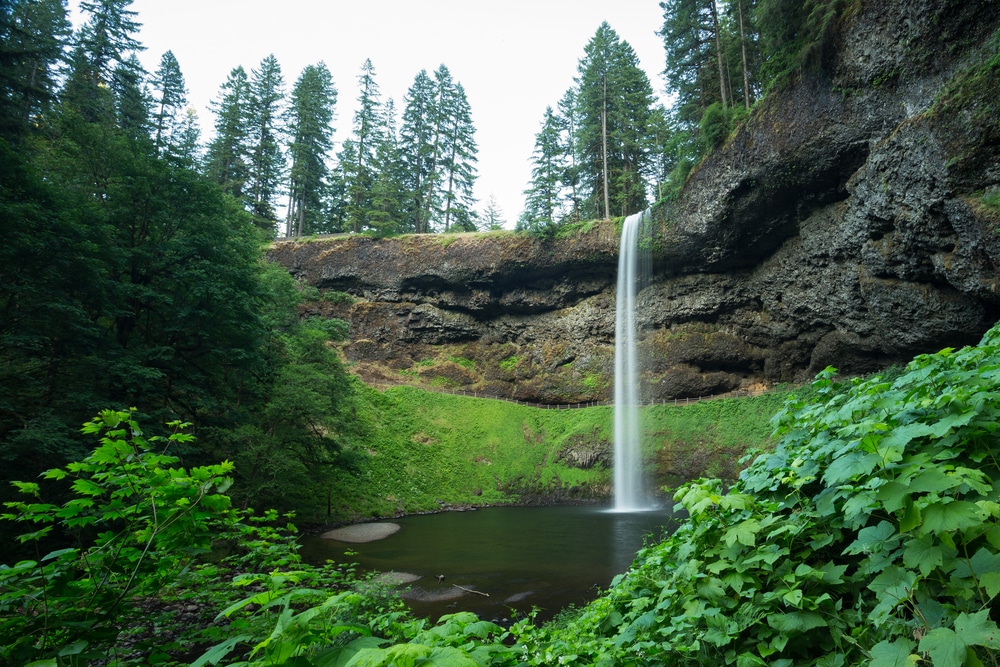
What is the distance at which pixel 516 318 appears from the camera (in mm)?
31219

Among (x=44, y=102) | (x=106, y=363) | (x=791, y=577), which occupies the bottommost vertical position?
(x=791, y=577)

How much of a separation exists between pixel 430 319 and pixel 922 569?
30.6 metres

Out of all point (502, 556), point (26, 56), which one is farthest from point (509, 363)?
point (26, 56)

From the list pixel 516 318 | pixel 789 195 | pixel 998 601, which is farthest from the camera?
pixel 516 318

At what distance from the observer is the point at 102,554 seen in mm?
2465

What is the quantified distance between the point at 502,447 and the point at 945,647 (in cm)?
2404

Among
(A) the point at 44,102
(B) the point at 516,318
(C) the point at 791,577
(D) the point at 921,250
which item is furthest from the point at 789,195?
(A) the point at 44,102

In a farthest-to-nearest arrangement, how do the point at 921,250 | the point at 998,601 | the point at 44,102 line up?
1. the point at 44,102
2. the point at 921,250
3. the point at 998,601

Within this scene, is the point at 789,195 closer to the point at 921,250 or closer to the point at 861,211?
the point at 861,211

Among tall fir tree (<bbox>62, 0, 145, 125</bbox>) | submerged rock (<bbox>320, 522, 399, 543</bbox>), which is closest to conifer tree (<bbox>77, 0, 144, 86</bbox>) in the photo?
tall fir tree (<bbox>62, 0, 145, 125</bbox>)

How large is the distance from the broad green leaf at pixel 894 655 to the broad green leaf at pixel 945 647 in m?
0.07

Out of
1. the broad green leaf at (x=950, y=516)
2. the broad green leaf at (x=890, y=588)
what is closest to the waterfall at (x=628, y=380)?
the broad green leaf at (x=890, y=588)

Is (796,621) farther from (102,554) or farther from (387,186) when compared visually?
(387,186)

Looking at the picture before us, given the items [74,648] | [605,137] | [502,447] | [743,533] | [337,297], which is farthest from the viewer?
[337,297]
